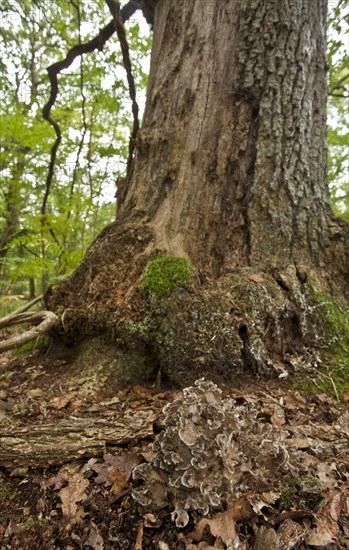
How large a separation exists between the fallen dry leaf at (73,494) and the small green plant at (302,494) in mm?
981

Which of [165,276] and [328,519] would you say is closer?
[328,519]

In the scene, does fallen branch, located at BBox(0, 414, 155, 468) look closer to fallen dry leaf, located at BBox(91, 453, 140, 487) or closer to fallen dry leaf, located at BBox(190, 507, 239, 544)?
fallen dry leaf, located at BBox(91, 453, 140, 487)

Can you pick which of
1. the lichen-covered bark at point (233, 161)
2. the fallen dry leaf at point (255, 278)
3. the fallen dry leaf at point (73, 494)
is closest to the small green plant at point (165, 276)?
the lichen-covered bark at point (233, 161)

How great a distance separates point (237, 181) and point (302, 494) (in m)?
2.45

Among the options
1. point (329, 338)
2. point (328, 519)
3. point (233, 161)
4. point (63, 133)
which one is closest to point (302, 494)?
point (328, 519)

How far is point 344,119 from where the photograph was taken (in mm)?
11867

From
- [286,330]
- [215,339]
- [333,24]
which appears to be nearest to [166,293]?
[215,339]

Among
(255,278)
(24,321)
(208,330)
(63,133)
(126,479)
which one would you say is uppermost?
(63,133)

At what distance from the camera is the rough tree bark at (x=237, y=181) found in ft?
9.57

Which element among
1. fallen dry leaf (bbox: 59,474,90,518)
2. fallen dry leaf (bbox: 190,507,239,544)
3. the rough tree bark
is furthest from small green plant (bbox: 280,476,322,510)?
the rough tree bark

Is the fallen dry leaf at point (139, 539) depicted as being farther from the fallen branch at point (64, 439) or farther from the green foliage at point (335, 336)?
the green foliage at point (335, 336)

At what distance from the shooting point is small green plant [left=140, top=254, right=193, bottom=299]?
8.85ft

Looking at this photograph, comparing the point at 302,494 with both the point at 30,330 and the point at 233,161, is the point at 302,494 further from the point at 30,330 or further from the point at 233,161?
the point at 233,161

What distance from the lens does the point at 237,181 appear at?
10.5 ft
